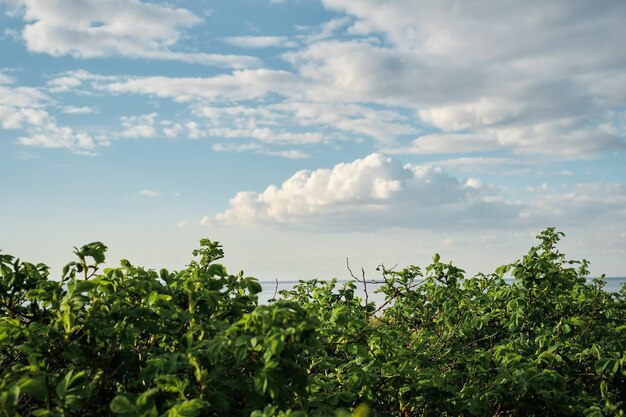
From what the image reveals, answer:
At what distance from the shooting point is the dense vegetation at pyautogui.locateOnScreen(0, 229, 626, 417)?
3.98 meters

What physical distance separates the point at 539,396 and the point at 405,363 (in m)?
1.54

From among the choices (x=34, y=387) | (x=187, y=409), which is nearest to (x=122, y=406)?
(x=187, y=409)

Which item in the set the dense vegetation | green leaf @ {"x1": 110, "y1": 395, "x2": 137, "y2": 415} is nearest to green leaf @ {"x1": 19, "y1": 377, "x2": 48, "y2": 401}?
the dense vegetation

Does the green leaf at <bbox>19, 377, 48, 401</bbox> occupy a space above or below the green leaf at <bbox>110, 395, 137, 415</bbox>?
above

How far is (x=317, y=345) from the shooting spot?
4051 millimetres

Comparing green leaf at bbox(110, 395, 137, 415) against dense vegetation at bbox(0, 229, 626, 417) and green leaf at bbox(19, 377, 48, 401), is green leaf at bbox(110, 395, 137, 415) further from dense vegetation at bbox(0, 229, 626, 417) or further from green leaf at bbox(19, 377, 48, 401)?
green leaf at bbox(19, 377, 48, 401)

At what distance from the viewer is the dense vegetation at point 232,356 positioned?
3.98 metres

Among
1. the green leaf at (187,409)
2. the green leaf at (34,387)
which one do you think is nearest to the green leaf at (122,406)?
the green leaf at (187,409)

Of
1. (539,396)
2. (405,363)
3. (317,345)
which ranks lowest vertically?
(539,396)

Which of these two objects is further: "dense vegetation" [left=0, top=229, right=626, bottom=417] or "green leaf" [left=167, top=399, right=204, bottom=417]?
"dense vegetation" [left=0, top=229, right=626, bottom=417]

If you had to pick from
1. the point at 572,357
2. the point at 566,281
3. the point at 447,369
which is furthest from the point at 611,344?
the point at 566,281

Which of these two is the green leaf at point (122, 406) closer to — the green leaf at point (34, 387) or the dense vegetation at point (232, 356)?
the dense vegetation at point (232, 356)

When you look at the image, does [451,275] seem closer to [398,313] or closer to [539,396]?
[398,313]

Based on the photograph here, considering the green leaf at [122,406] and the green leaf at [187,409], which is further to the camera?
the green leaf at [122,406]
